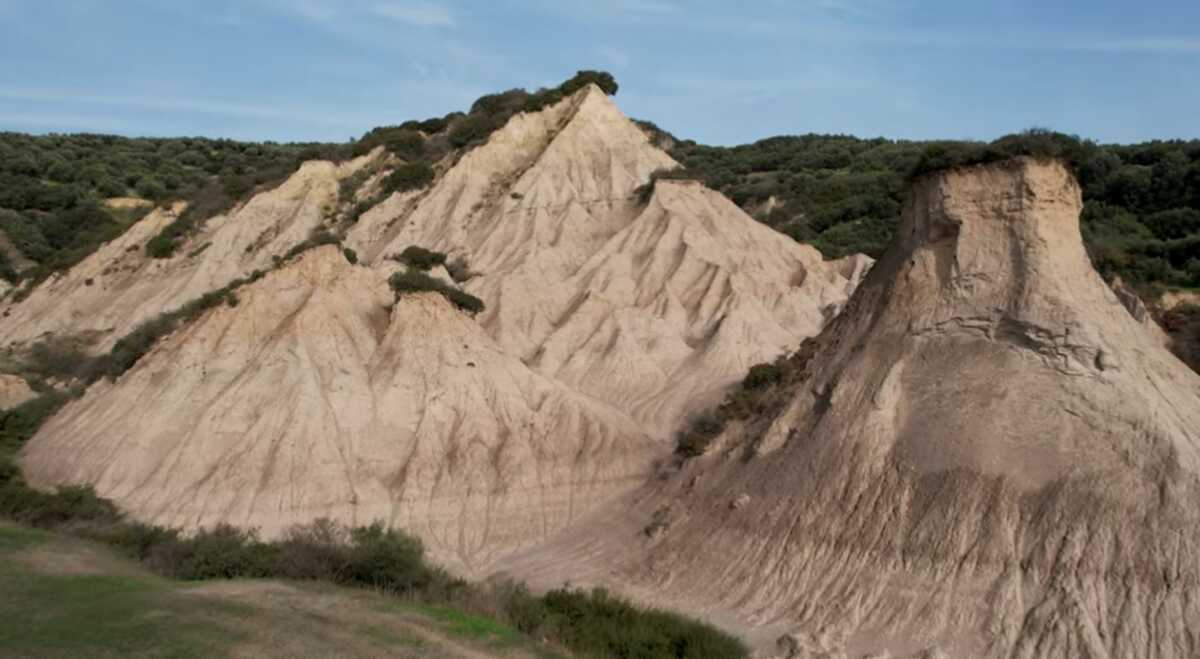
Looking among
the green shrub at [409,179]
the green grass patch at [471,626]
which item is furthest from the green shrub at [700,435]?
the green shrub at [409,179]

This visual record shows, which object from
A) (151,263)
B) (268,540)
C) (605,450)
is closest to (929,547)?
(605,450)

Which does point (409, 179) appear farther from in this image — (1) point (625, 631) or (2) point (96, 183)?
(1) point (625, 631)

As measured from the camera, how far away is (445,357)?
25.1 meters

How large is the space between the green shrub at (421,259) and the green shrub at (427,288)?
4.47m

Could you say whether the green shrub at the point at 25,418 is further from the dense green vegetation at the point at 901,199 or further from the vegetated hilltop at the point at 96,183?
the dense green vegetation at the point at 901,199

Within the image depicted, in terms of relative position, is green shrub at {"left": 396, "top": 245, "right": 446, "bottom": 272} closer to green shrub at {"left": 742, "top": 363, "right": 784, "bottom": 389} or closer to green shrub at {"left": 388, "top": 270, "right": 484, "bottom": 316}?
green shrub at {"left": 388, "top": 270, "right": 484, "bottom": 316}

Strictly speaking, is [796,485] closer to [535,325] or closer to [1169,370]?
[1169,370]

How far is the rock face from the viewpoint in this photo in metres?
13.1

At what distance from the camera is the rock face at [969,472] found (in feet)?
43.1

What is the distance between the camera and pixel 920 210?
1902cm

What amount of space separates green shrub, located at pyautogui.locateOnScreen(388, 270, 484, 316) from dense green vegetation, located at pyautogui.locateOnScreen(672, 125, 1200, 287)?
49.6ft

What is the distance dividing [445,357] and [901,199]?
29806 mm

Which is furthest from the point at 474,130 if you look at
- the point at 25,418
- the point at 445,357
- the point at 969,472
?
the point at 969,472

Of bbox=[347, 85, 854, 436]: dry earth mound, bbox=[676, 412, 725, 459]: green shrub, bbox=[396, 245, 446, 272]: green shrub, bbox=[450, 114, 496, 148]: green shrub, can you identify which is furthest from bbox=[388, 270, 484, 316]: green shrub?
bbox=[450, 114, 496, 148]: green shrub
